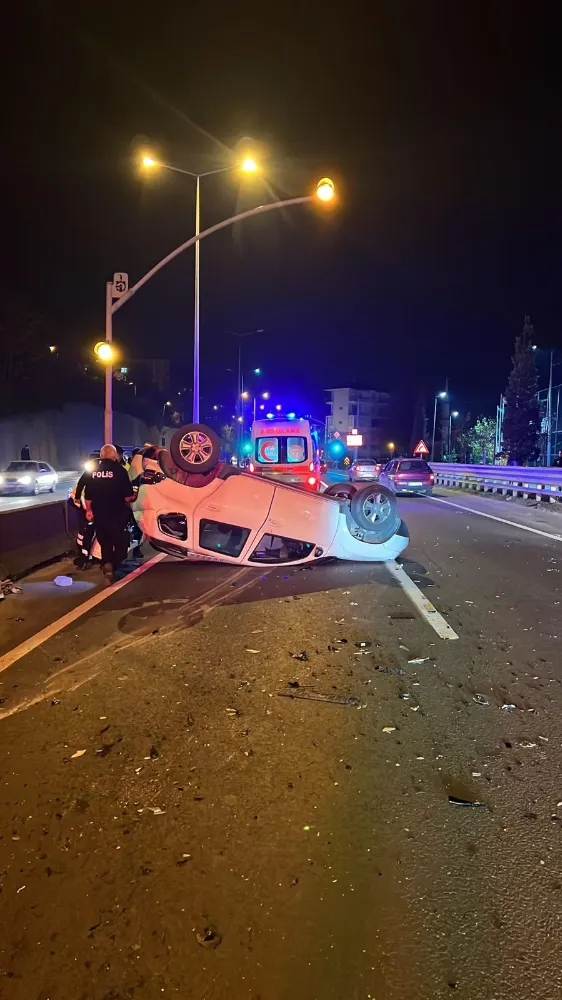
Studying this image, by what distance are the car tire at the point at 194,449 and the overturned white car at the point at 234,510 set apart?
0.04ft

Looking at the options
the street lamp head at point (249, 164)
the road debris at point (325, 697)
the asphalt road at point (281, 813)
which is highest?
the street lamp head at point (249, 164)

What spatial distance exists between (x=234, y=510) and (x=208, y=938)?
6.47 meters

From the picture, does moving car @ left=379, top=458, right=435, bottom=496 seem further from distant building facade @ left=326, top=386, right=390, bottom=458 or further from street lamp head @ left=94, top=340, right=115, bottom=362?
distant building facade @ left=326, top=386, right=390, bottom=458

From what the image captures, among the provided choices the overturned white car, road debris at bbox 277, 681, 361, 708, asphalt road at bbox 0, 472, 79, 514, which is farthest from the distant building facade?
road debris at bbox 277, 681, 361, 708

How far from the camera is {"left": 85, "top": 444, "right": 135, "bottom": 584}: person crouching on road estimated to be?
8.49 metres

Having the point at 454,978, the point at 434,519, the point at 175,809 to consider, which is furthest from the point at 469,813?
the point at 434,519

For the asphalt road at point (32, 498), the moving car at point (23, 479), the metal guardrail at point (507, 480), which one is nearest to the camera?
the asphalt road at point (32, 498)

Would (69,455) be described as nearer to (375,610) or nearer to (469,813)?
(375,610)

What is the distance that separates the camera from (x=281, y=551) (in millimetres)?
9812

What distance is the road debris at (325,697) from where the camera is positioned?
4.63m

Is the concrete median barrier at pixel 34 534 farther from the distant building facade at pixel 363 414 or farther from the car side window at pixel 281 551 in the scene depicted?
the distant building facade at pixel 363 414

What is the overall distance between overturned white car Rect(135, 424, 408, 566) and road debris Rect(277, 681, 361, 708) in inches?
161

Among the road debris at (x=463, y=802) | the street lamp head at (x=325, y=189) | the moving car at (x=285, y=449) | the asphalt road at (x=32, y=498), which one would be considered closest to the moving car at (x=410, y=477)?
the moving car at (x=285, y=449)

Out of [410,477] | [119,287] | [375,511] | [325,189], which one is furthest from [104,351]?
[410,477]
